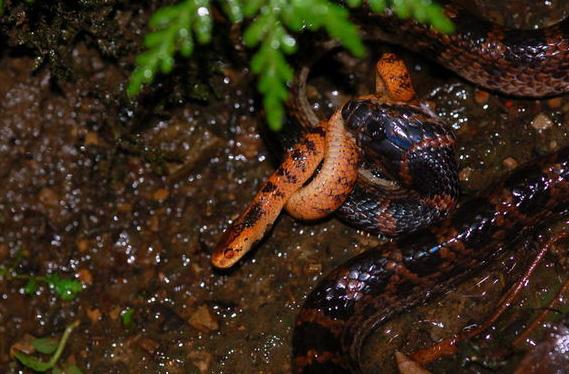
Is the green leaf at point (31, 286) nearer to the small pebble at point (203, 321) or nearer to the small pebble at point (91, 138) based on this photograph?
the small pebble at point (91, 138)

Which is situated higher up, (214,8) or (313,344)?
(214,8)

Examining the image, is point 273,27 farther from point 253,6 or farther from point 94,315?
point 94,315

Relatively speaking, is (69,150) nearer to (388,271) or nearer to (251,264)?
(251,264)

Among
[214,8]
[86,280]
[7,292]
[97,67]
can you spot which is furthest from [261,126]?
[7,292]

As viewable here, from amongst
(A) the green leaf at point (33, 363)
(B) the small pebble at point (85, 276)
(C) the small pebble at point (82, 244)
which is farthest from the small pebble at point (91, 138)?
(A) the green leaf at point (33, 363)

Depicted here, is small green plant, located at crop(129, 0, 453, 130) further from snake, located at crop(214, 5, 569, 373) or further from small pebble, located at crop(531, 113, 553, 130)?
small pebble, located at crop(531, 113, 553, 130)

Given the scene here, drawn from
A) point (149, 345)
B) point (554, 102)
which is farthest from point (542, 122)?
point (149, 345)
